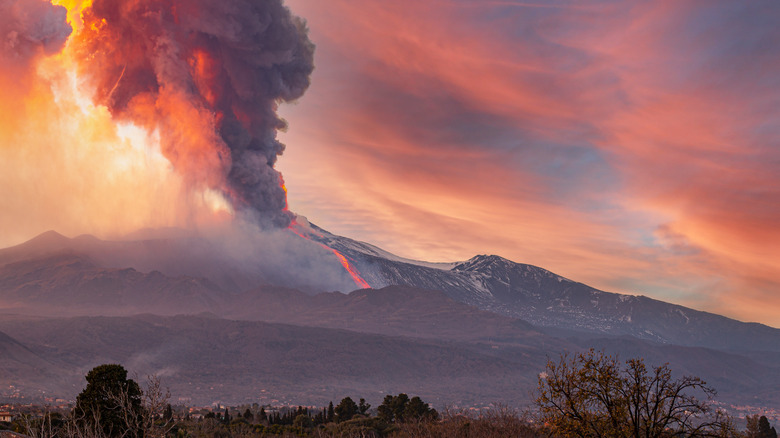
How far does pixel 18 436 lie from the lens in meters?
51.3

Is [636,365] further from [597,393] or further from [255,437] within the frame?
[255,437]

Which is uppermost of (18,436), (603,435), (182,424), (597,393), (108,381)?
(597,393)

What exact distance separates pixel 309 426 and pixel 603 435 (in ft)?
296

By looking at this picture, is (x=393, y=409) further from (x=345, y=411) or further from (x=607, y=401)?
(x=607, y=401)

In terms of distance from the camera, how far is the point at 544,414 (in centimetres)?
4378

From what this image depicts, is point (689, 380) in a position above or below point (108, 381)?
above

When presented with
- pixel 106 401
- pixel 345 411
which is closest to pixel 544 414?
pixel 106 401

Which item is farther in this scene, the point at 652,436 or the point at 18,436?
the point at 18,436

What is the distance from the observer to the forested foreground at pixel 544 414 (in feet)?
103

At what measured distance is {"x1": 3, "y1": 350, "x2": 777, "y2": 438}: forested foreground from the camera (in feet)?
103

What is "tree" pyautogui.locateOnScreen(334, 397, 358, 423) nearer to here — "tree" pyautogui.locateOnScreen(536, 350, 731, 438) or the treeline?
the treeline

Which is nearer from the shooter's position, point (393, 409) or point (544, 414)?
point (544, 414)

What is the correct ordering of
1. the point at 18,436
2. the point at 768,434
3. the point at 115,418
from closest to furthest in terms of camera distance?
the point at 18,436, the point at 115,418, the point at 768,434

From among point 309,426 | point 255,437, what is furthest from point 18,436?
point 309,426
